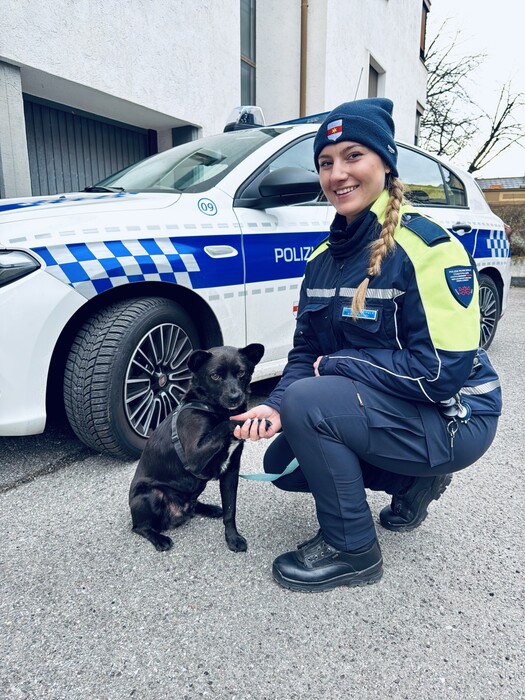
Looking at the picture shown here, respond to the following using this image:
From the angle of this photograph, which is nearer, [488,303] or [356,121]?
[356,121]

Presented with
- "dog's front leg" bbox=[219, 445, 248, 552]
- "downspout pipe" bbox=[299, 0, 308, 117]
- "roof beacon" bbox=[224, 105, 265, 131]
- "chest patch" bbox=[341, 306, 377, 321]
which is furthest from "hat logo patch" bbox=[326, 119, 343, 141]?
"downspout pipe" bbox=[299, 0, 308, 117]

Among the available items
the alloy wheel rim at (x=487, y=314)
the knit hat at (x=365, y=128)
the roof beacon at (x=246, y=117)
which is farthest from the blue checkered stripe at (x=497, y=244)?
the knit hat at (x=365, y=128)

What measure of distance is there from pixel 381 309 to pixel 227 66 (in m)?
7.30

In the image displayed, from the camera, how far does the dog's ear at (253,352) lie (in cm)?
202

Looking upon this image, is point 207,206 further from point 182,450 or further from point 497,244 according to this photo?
point 497,244

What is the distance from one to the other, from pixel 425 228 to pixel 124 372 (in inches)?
56.2

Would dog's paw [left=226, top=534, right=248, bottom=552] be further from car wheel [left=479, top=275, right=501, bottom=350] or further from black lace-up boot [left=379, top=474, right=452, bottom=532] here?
car wheel [left=479, top=275, right=501, bottom=350]

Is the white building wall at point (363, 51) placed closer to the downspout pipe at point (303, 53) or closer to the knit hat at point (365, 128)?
the downspout pipe at point (303, 53)

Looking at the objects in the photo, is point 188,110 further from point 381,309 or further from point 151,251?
point 381,309

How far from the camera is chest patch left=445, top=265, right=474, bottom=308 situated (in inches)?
58.8

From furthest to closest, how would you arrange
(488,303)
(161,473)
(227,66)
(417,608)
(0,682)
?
(227,66), (488,303), (161,473), (417,608), (0,682)

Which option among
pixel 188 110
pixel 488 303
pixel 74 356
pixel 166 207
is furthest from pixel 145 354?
pixel 188 110

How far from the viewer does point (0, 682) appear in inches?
50.3

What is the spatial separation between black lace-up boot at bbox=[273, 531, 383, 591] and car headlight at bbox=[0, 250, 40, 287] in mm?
1475
